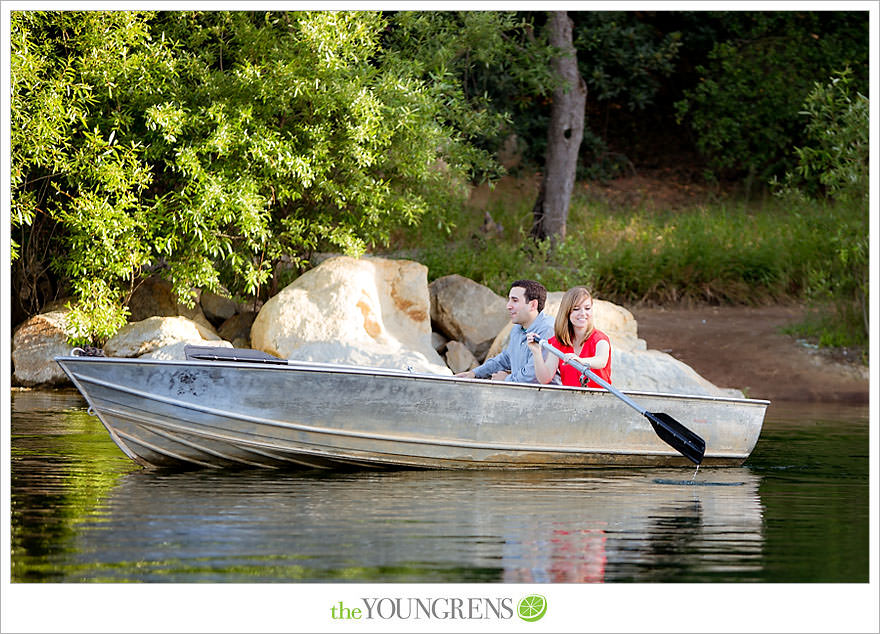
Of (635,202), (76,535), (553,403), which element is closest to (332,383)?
(553,403)

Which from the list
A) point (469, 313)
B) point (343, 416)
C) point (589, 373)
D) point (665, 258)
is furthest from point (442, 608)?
point (665, 258)

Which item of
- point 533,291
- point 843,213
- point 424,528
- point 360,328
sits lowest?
point 360,328

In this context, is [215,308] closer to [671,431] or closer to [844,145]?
[844,145]

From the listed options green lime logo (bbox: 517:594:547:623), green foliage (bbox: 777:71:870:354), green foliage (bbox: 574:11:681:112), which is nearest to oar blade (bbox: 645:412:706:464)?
green lime logo (bbox: 517:594:547:623)

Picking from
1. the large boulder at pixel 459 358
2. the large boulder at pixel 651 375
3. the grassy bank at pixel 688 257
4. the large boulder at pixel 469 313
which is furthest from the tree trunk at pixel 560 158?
the large boulder at pixel 651 375

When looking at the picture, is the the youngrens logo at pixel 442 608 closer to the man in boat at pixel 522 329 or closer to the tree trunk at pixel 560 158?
the man in boat at pixel 522 329

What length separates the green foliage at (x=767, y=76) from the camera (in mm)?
22516

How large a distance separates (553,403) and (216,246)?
5919mm

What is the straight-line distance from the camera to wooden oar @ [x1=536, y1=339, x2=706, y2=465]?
7758 mm

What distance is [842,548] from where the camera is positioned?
5.64 metres

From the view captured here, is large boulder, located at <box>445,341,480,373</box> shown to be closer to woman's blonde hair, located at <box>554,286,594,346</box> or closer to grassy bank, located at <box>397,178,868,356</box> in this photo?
grassy bank, located at <box>397,178,868,356</box>

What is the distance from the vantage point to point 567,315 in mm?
7832

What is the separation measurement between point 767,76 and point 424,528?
62.5ft

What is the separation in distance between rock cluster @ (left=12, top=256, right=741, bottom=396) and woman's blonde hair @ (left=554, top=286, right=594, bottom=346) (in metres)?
3.84
